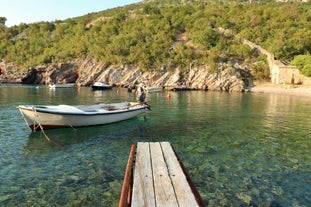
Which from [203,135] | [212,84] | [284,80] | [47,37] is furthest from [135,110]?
[47,37]

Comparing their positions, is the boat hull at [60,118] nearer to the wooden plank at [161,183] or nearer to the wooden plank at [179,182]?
the wooden plank at [161,183]

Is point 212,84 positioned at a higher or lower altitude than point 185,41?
lower

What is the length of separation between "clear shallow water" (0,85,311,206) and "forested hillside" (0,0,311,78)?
6094 centimetres

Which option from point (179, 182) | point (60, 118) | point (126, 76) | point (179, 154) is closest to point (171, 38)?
point (126, 76)

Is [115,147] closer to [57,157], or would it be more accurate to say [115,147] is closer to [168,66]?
[57,157]

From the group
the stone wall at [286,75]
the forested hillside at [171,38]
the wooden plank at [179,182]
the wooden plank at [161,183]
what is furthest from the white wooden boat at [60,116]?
the forested hillside at [171,38]

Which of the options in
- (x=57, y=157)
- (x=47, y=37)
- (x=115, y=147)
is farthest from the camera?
(x=47, y=37)

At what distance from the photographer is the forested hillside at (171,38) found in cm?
8681

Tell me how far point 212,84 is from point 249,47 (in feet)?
73.6

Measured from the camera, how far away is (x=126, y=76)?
297 ft

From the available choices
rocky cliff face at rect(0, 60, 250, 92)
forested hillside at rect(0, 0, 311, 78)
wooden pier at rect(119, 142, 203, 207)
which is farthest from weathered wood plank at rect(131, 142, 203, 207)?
forested hillside at rect(0, 0, 311, 78)

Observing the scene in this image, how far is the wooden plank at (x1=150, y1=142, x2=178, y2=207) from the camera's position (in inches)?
231

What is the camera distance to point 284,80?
7175 centimetres

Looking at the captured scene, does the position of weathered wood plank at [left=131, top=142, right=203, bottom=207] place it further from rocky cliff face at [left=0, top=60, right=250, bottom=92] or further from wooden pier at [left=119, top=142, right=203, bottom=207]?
rocky cliff face at [left=0, top=60, right=250, bottom=92]
